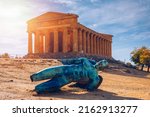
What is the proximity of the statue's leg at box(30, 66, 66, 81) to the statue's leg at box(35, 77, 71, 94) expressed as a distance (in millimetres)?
245

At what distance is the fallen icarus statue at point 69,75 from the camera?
38.0ft

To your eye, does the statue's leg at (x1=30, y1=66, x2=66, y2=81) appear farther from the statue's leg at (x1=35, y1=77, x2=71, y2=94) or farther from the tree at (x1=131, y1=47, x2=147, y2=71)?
the tree at (x1=131, y1=47, x2=147, y2=71)

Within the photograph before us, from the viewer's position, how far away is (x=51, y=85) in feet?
39.0

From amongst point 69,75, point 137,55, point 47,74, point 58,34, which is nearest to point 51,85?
point 47,74

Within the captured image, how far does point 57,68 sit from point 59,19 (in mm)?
49882

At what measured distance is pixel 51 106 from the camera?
8.72 metres

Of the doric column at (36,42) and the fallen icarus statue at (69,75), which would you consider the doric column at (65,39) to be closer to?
the doric column at (36,42)

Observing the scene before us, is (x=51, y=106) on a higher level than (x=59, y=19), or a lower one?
lower

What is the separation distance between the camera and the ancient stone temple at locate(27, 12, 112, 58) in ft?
194

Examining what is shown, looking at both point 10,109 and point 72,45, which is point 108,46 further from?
point 10,109

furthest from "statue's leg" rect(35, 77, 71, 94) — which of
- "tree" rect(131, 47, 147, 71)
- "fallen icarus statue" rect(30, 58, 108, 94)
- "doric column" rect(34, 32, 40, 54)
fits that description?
"tree" rect(131, 47, 147, 71)

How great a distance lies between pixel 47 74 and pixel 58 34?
54.7 meters

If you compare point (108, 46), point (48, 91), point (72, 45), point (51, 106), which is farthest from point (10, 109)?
point (108, 46)

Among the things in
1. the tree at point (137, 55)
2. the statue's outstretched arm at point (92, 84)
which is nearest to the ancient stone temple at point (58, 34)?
the tree at point (137, 55)
